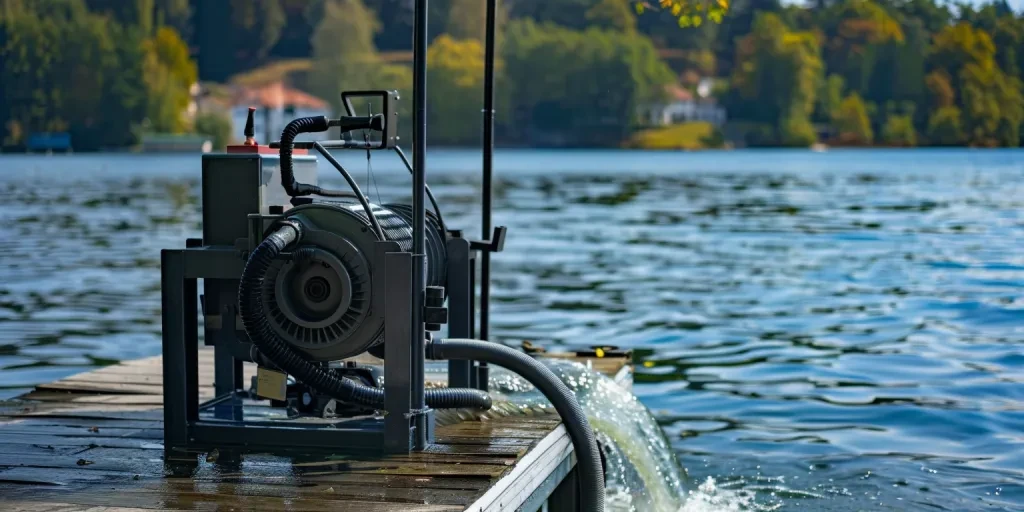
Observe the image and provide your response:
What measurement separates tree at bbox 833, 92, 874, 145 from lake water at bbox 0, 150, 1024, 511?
243 ft

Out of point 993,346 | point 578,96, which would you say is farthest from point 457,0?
point 993,346

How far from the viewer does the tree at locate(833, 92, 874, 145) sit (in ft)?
390

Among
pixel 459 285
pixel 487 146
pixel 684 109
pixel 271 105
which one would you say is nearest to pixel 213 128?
pixel 271 105

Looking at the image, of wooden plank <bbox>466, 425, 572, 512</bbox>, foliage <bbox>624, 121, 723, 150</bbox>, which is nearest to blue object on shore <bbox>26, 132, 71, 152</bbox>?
foliage <bbox>624, 121, 723, 150</bbox>

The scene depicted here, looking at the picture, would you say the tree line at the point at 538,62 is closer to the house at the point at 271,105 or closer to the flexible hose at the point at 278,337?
the house at the point at 271,105

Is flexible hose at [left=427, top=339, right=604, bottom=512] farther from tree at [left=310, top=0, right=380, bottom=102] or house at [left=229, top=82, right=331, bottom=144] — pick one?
tree at [left=310, top=0, right=380, bottom=102]

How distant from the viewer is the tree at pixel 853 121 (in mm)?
118938

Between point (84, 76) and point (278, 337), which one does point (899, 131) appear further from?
point (278, 337)

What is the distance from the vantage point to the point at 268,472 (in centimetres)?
523

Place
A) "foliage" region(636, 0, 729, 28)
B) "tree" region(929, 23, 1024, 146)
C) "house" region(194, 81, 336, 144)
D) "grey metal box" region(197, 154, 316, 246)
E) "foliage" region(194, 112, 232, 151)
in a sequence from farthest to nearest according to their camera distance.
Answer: "house" region(194, 81, 336, 144), "foliage" region(194, 112, 232, 151), "tree" region(929, 23, 1024, 146), "foliage" region(636, 0, 729, 28), "grey metal box" region(197, 154, 316, 246)

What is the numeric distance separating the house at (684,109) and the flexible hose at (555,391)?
126m

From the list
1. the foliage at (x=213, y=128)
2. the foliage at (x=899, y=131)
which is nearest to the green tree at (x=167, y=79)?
the foliage at (x=213, y=128)

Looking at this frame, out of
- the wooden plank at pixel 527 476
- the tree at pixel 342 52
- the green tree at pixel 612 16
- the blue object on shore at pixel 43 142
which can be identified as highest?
the green tree at pixel 612 16

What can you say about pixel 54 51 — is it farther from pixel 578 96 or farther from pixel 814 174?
pixel 814 174
